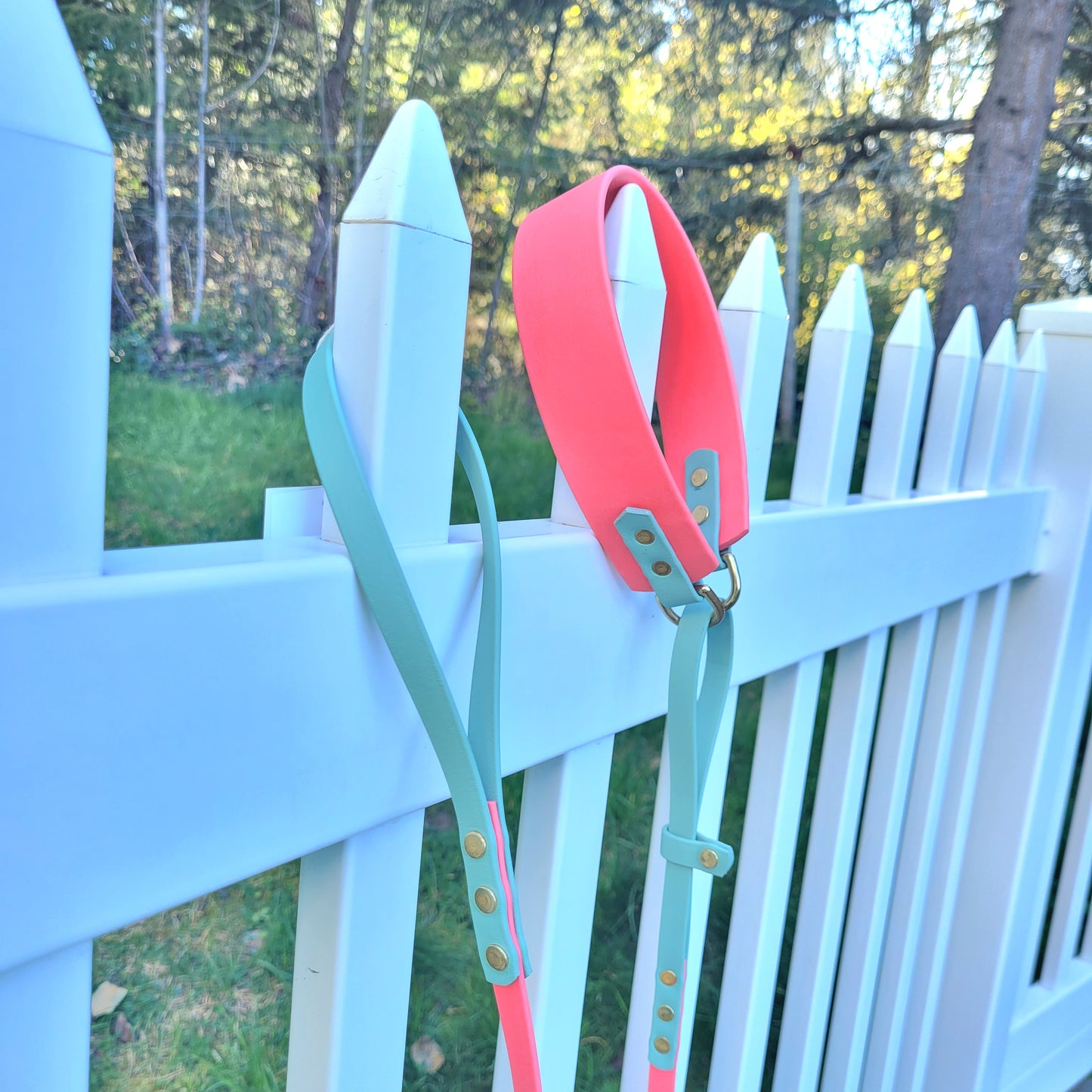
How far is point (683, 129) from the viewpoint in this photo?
149 centimetres

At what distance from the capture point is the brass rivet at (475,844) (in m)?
0.38

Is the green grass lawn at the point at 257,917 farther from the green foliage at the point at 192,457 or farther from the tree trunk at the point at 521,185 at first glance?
the tree trunk at the point at 521,185

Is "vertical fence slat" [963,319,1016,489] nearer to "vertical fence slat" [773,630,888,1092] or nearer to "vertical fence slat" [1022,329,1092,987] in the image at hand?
"vertical fence slat" [1022,329,1092,987]

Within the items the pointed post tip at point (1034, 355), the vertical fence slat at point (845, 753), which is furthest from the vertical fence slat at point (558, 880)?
the pointed post tip at point (1034, 355)

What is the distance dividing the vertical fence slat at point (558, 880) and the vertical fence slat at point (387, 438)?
11 centimetres

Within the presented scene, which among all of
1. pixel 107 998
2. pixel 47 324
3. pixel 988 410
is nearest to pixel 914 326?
pixel 988 410

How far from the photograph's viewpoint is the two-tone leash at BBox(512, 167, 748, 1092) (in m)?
0.42

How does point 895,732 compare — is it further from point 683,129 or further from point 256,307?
point 683,129

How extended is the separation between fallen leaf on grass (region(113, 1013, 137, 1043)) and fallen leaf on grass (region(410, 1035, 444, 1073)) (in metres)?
0.47

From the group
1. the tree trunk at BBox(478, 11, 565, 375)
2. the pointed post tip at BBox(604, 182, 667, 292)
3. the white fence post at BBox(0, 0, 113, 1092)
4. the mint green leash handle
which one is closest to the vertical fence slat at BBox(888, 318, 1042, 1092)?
the tree trunk at BBox(478, 11, 565, 375)

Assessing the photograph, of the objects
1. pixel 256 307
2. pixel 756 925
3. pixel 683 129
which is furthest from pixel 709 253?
pixel 756 925

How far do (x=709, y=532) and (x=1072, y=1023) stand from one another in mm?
1575

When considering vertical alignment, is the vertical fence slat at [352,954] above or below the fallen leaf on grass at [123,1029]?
above

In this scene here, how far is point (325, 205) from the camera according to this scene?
104 centimetres
